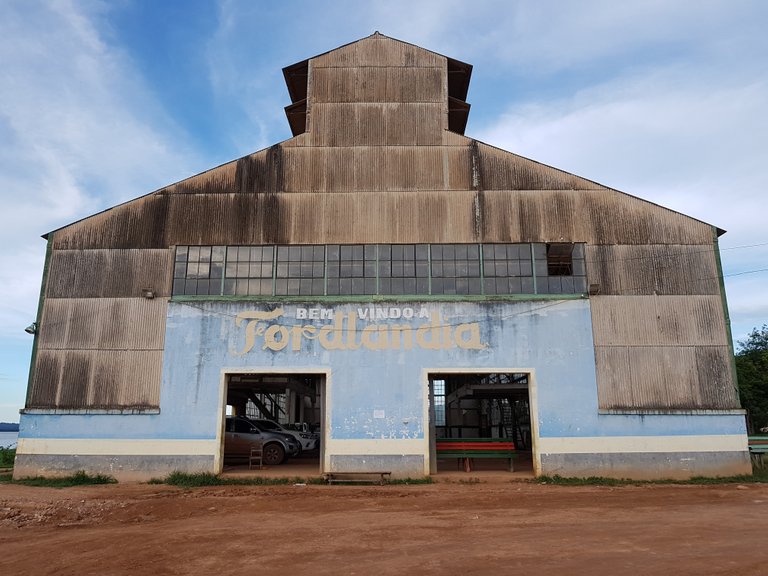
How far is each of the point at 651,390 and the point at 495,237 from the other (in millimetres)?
6264

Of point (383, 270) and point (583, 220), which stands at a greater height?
point (583, 220)

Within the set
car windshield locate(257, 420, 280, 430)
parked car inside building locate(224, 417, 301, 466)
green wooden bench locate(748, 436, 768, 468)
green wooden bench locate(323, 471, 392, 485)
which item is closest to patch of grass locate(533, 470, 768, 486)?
green wooden bench locate(748, 436, 768, 468)

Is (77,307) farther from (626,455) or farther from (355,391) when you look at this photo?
(626,455)

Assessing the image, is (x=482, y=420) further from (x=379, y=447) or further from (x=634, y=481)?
(x=379, y=447)

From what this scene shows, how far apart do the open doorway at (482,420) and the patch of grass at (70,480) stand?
928cm

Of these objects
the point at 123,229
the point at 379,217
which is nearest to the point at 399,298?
the point at 379,217

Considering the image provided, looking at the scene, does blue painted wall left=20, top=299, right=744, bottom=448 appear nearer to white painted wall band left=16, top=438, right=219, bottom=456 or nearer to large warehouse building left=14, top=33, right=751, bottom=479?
large warehouse building left=14, top=33, right=751, bottom=479

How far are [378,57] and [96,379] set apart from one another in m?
13.4

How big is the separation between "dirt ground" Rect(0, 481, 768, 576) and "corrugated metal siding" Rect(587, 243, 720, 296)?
565 cm

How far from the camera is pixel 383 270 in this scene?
58.3 feet

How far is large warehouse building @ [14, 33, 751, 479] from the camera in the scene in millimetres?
16562

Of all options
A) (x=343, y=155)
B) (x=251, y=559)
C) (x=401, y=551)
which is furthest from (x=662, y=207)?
(x=251, y=559)

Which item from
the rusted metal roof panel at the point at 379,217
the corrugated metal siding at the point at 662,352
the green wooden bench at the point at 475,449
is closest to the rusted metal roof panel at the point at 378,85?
the rusted metal roof panel at the point at 379,217

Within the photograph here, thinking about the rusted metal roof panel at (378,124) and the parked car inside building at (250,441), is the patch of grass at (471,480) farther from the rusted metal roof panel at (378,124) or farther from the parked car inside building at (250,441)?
the rusted metal roof panel at (378,124)
